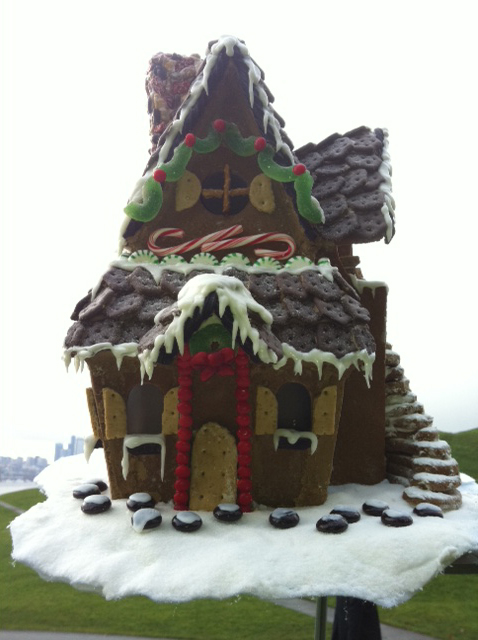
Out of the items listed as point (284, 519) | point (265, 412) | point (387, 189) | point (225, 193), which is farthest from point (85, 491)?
point (387, 189)

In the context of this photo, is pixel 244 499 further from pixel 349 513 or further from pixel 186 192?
pixel 186 192

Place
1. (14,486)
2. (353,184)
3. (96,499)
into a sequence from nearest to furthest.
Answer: (96,499) → (353,184) → (14,486)

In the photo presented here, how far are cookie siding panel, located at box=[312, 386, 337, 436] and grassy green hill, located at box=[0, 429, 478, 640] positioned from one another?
3.30 metres

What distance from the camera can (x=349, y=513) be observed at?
3344 millimetres

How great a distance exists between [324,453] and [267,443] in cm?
42

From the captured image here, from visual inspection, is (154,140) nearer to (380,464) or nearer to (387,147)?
(387,147)

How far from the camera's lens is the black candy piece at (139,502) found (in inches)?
137

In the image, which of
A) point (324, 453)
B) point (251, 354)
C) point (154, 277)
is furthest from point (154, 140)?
point (324, 453)

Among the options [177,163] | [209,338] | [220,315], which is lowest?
[209,338]

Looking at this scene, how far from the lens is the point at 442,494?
386cm

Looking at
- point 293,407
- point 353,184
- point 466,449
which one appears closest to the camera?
point 293,407

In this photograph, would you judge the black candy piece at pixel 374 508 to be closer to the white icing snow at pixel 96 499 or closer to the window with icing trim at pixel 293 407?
the window with icing trim at pixel 293 407

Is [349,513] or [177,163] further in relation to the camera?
[177,163]

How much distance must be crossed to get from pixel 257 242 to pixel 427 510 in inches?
91.1
